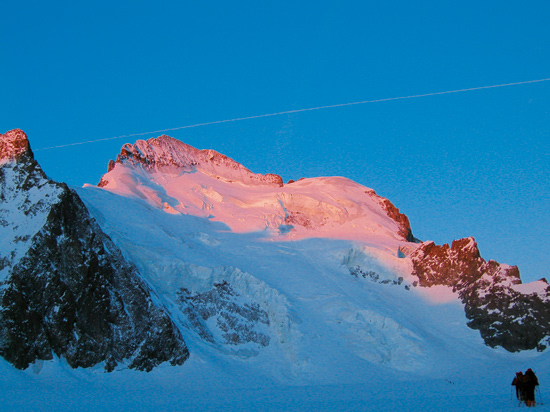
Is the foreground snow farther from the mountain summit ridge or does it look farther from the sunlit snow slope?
the sunlit snow slope

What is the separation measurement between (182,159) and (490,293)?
4298 cm

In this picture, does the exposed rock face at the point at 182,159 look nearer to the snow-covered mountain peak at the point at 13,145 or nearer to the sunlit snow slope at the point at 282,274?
the sunlit snow slope at the point at 282,274

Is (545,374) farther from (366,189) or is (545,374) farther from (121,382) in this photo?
(366,189)

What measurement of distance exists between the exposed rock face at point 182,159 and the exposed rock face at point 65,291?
30.1 metres

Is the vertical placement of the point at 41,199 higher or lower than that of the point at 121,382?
higher

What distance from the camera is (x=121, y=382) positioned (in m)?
37.4

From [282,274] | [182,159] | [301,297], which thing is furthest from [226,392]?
[182,159]

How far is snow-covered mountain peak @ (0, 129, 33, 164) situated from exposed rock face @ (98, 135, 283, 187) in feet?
86.9

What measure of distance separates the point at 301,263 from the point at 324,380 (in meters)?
17.5

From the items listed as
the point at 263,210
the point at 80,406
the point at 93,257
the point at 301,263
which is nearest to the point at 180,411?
the point at 80,406

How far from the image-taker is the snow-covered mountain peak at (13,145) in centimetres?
4503

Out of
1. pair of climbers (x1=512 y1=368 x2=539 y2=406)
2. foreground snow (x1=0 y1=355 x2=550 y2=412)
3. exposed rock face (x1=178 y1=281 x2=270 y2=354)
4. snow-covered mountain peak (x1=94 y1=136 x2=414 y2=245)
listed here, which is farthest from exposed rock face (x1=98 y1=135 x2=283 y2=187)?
pair of climbers (x1=512 y1=368 x2=539 y2=406)

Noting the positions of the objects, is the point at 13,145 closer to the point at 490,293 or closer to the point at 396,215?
the point at 490,293

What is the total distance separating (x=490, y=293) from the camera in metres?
51.9
